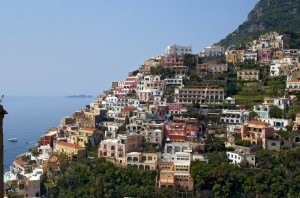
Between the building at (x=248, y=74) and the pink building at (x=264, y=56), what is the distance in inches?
168

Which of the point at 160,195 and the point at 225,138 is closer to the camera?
the point at 160,195

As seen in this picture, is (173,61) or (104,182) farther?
(173,61)

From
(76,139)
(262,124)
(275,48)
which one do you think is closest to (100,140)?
(76,139)

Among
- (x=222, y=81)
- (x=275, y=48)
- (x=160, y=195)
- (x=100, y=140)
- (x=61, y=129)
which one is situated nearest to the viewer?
(x=160, y=195)

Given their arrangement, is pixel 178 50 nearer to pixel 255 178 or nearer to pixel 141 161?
pixel 141 161

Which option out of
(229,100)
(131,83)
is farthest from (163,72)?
(229,100)

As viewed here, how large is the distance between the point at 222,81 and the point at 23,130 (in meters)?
39.0

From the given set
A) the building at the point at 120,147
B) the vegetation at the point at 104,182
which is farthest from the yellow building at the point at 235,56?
the vegetation at the point at 104,182

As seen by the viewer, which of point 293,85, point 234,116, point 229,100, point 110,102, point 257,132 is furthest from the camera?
point 110,102

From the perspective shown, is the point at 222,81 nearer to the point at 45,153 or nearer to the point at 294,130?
the point at 294,130

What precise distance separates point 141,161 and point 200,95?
1168 cm

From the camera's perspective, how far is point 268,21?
74312 millimetres

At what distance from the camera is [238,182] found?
969 inches

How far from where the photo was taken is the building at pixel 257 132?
28.3 metres
